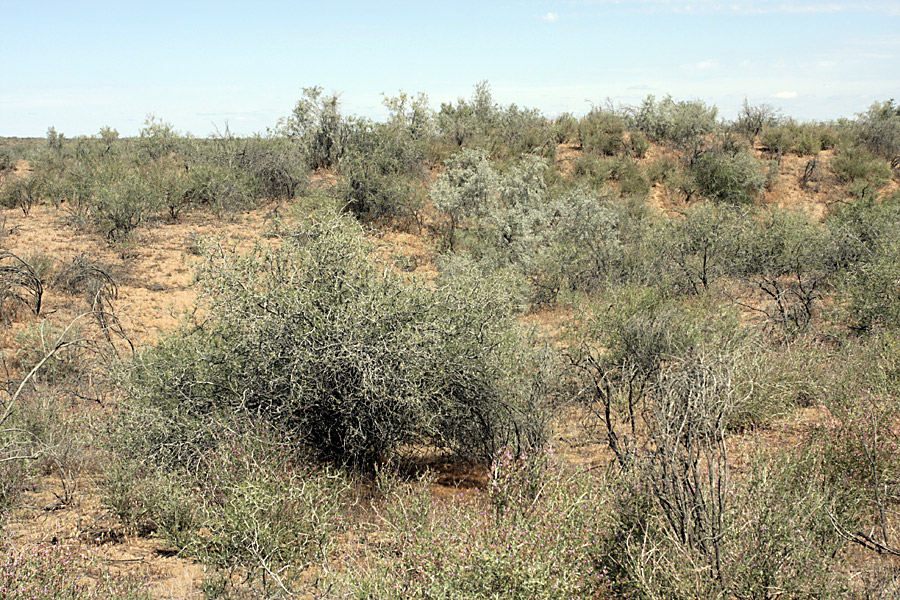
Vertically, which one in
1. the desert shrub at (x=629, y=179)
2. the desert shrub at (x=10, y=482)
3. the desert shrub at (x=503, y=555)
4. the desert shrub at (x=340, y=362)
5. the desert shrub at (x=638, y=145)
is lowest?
the desert shrub at (x=10, y=482)

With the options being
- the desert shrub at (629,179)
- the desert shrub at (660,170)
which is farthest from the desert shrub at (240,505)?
the desert shrub at (660,170)

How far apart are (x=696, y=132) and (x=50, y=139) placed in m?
28.5

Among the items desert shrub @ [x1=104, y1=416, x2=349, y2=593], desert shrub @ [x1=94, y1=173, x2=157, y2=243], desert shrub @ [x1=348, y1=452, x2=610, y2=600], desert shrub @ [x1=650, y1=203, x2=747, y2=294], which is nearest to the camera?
desert shrub @ [x1=348, y1=452, x2=610, y2=600]

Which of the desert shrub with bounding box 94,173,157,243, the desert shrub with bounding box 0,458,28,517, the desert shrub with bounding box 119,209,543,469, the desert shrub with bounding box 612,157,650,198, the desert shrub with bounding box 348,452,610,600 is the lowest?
the desert shrub with bounding box 0,458,28,517

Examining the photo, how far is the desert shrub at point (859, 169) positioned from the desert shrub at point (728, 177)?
3.04 metres

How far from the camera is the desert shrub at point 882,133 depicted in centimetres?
2286

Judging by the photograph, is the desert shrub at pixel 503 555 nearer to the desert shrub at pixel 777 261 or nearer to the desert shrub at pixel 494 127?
the desert shrub at pixel 777 261

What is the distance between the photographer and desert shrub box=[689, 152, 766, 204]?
19844 mm

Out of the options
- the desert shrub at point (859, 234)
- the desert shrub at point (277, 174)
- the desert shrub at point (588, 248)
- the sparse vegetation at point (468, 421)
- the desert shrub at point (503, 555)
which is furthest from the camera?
the desert shrub at point (277, 174)

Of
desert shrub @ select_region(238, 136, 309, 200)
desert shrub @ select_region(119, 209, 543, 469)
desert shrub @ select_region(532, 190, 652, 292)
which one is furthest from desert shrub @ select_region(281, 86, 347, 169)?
desert shrub @ select_region(119, 209, 543, 469)

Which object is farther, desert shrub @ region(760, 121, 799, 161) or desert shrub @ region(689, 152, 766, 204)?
desert shrub @ region(760, 121, 799, 161)

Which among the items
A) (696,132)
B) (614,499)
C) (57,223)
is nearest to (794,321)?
(614,499)

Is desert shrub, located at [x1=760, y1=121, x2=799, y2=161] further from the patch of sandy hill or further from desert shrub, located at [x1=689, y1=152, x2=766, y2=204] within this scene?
the patch of sandy hill

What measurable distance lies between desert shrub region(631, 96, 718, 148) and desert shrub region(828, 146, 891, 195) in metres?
4.47
